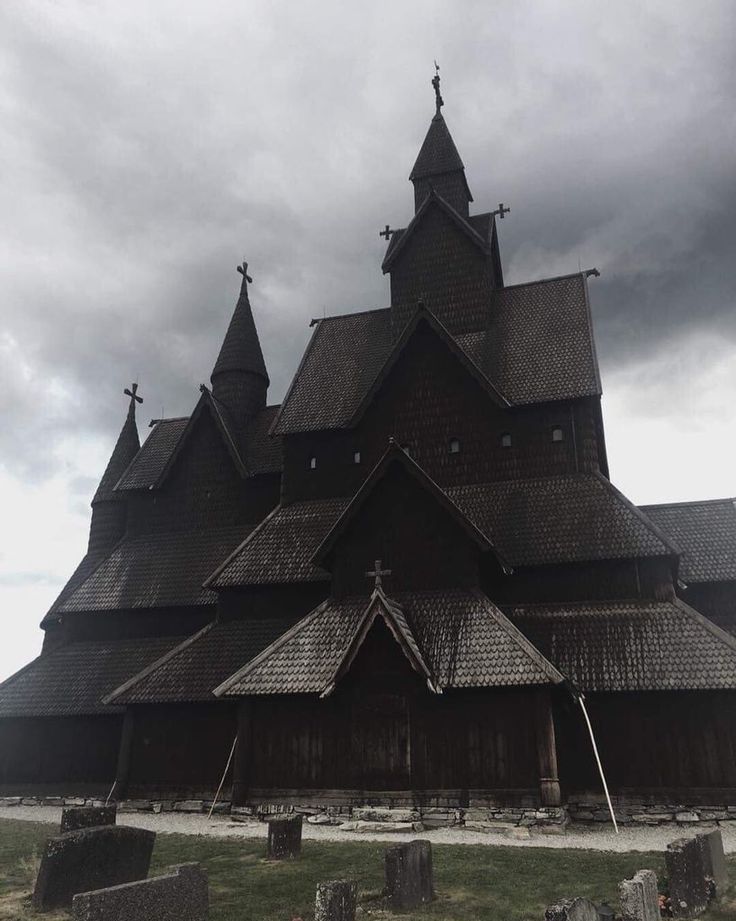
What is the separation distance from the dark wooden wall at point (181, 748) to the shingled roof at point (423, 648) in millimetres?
2395

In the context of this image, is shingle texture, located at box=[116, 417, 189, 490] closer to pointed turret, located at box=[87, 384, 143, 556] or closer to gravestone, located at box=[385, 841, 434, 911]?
pointed turret, located at box=[87, 384, 143, 556]

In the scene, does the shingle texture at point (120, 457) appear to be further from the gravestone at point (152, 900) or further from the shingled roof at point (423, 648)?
the gravestone at point (152, 900)

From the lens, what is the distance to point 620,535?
17.1 m

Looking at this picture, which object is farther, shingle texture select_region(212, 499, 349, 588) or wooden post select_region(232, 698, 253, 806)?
shingle texture select_region(212, 499, 349, 588)

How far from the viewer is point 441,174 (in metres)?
26.7

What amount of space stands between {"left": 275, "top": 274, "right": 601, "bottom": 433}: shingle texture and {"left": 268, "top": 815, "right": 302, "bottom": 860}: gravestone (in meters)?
13.1

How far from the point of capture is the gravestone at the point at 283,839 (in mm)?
10172

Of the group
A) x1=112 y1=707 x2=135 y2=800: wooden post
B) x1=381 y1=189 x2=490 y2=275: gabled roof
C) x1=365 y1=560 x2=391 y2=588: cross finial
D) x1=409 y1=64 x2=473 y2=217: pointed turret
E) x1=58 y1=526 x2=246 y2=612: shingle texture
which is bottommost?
x1=112 y1=707 x2=135 y2=800: wooden post

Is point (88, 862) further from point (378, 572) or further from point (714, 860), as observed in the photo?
point (378, 572)

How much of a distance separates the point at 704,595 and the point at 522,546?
524 cm

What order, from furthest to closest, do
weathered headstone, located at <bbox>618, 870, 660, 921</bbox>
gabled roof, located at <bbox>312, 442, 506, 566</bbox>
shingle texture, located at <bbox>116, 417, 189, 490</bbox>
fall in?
shingle texture, located at <bbox>116, 417, 189, 490</bbox>, gabled roof, located at <bbox>312, 442, 506, 566</bbox>, weathered headstone, located at <bbox>618, 870, 660, 921</bbox>

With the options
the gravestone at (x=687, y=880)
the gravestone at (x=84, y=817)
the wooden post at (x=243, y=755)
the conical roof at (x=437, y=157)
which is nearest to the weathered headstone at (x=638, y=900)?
the gravestone at (x=687, y=880)

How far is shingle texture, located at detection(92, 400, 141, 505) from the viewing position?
2820 centimetres

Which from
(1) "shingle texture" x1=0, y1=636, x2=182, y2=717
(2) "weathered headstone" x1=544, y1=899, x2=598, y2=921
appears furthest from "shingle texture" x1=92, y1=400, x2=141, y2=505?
(2) "weathered headstone" x1=544, y1=899, x2=598, y2=921
